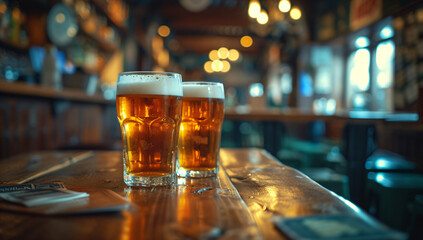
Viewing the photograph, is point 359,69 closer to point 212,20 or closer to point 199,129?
point 212,20

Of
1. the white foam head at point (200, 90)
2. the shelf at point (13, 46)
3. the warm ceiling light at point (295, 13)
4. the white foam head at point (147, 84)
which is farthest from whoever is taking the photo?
the warm ceiling light at point (295, 13)

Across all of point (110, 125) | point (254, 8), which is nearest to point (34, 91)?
point (110, 125)

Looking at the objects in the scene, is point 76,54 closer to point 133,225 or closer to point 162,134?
point 162,134

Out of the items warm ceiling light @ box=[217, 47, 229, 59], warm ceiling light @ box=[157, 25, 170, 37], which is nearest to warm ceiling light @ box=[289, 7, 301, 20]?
warm ceiling light @ box=[157, 25, 170, 37]

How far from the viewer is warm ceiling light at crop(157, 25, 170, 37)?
10.5 meters

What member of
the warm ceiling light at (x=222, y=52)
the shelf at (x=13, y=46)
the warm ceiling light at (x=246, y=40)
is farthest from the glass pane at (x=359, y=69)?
the shelf at (x=13, y=46)

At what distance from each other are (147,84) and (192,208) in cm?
31

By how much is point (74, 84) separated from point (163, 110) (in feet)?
9.76

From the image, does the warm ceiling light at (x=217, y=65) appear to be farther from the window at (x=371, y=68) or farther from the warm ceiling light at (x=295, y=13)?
the warm ceiling light at (x=295, y=13)

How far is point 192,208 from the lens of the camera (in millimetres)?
558

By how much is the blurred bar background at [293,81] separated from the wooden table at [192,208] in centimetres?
99

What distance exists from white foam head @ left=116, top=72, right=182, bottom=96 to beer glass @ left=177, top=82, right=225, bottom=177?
131 millimetres

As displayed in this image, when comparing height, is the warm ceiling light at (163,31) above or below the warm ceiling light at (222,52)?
above

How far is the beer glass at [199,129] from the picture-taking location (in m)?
0.88
